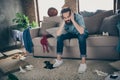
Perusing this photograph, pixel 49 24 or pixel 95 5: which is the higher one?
pixel 95 5

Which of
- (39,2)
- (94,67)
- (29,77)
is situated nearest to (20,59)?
(29,77)

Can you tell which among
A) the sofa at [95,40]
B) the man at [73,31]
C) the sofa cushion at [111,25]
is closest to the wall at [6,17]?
the sofa at [95,40]

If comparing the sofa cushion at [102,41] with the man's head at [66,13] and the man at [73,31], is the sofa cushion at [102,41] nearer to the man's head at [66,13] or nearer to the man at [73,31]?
the man at [73,31]

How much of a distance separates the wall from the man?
2.05 metres

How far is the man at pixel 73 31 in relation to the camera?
2795mm

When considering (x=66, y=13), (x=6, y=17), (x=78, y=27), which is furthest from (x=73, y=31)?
(x=6, y=17)

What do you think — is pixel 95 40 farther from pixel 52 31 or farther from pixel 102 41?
pixel 52 31

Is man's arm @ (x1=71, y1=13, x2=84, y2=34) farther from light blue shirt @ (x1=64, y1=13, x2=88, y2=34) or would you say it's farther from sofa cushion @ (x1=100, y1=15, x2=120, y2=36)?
sofa cushion @ (x1=100, y1=15, x2=120, y2=36)

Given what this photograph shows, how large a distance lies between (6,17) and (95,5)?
2.31 meters

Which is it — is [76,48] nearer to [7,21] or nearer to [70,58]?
[70,58]

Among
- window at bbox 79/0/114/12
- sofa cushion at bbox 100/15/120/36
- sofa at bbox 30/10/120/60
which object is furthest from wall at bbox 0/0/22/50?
sofa cushion at bbox 100/15/120/36

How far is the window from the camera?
4.15m

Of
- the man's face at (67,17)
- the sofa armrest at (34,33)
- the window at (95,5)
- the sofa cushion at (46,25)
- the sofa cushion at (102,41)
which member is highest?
the window at (95,5)

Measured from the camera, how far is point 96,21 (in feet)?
11.0
